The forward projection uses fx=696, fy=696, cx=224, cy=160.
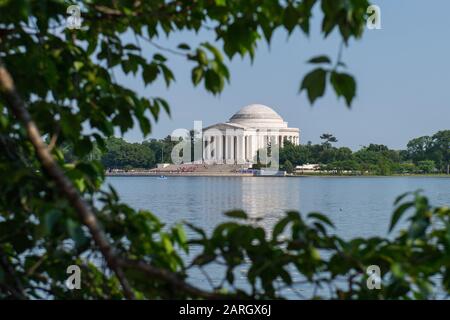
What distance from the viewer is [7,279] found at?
2.35m

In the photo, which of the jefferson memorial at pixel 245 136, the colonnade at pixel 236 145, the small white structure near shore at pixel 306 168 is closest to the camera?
the jefferson memorial at pixel 245 136

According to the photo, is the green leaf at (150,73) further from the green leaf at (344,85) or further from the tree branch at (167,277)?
the green leaf at (344,85)

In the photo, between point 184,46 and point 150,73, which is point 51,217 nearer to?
point 184,46

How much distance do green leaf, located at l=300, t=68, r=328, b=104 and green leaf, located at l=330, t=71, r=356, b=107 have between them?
0.03 m

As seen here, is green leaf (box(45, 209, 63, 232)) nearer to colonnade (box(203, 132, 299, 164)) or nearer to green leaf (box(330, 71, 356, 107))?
green leaf (box(330, 71, 356, 107))

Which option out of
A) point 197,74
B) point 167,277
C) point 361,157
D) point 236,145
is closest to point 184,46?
point 197,74

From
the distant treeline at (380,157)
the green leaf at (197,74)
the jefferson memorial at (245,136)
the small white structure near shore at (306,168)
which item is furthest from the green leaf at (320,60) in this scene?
the small white structure near shore at (306,168)

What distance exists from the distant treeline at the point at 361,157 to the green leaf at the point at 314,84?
353 ft

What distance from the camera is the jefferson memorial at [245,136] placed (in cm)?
10919

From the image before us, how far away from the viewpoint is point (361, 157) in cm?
11431

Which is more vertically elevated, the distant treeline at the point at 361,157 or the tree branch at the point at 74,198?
the distant treeline at the point at 361,157

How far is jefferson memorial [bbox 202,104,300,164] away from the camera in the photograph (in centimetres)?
10919

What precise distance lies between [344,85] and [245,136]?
10718cm
